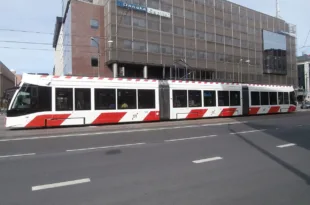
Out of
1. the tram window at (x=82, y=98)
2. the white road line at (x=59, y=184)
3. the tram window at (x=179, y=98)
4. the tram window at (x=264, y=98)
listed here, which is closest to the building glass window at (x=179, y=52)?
the tram window at (x=264, y=98)

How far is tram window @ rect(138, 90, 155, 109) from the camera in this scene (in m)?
18.3

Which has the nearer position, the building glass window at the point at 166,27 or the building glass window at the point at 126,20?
the building glass window at the point at 126,20

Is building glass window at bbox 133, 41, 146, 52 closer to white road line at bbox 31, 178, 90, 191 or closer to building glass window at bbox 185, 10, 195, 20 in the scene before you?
building glass window at bbox 185, 10, 195, 20

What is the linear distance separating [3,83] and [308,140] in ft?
352

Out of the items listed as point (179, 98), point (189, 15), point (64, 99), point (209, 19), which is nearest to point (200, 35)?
point (189, 15)

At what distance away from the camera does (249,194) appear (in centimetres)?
485

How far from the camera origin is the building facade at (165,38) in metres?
44.0

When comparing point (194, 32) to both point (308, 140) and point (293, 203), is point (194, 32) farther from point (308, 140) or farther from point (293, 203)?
point (293, 203)

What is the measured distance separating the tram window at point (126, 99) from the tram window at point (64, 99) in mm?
3030

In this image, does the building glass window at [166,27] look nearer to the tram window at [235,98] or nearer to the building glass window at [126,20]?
the building glass window at [126,20]

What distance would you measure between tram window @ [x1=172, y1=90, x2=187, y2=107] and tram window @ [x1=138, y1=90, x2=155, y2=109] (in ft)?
5.80

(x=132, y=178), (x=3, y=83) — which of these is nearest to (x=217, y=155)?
(x=132, y=178)

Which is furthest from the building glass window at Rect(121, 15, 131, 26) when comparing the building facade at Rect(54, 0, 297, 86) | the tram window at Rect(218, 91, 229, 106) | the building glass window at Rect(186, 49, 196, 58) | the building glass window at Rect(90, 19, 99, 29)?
the tram window at Rect(218, 91, 229, 106)

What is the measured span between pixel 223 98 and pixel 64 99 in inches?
501
